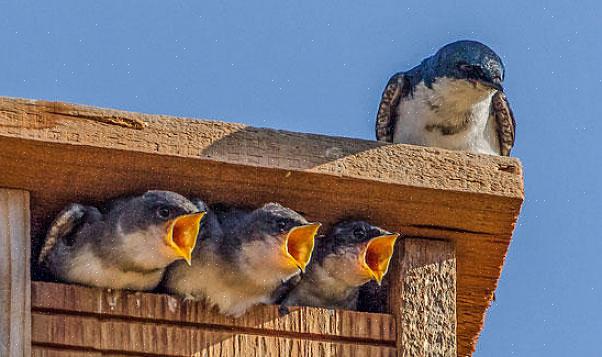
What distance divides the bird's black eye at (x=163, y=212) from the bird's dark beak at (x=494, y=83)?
1499mm

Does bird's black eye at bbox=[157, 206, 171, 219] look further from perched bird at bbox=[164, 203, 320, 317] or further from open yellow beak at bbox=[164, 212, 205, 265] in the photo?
perched bird at bbox=[164, 203, 320, 317]

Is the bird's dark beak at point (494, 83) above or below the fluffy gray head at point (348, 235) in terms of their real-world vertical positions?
above

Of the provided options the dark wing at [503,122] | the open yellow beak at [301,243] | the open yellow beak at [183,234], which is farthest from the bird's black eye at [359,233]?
the dark wing at [503,122]

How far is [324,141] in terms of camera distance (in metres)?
3.29

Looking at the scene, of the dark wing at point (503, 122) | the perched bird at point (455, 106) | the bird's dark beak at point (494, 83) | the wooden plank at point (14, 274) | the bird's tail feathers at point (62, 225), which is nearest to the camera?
the wooden plank at point (14, 274)

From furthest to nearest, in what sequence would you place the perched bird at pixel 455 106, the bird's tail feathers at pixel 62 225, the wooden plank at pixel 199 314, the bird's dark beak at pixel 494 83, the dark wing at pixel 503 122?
1. the dark wing at pixel 503 122
2. the perched bird at pixel 455 106
3. the bird's dark beak at pixel 494 83
4. the bird's tail feathers at pixel 62 225
5. the wooden plank at pixel 199 314

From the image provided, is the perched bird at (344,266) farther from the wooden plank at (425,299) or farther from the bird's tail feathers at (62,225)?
the bird's tail feathers at (62,225)

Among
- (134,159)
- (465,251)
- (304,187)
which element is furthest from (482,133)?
(134,159)

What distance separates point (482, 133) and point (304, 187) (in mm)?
1386

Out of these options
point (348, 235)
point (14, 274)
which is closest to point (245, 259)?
point (348, 235)

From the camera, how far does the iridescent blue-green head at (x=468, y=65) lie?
14.5 feet

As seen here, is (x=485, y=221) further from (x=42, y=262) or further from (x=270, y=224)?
(x=42, y=262)

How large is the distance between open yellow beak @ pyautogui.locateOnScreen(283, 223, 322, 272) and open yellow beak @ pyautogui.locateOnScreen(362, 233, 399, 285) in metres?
0.14

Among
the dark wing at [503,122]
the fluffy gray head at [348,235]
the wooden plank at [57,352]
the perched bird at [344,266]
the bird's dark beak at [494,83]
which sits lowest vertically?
the wooden plank at [57,352]
